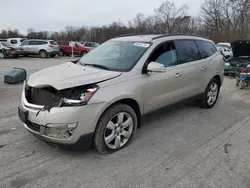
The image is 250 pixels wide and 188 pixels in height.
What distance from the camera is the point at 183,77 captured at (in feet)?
13.7

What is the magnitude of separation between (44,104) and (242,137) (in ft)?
10.9

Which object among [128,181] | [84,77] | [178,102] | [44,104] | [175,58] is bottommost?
[128,181]

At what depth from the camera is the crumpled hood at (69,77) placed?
2793 mm

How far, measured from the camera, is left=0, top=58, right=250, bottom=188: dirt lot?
8.43 feet

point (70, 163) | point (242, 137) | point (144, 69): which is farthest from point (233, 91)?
point (70, 163)

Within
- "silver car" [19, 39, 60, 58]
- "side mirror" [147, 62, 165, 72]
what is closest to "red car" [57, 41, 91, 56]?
"silver car" [19, 39, 60, 58]

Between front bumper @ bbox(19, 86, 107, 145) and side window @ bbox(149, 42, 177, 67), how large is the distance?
140 centimetres

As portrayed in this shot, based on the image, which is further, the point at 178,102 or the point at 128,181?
the point at 178,102

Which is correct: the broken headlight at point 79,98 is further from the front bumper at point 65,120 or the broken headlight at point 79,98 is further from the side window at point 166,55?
the side window at point 166,55

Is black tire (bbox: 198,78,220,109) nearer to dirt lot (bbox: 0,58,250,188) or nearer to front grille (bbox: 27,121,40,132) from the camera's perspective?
dirt lot (bbox: 0,58,250,188)

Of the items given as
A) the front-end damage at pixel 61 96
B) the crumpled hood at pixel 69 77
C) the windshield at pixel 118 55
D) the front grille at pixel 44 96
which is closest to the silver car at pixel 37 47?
the windshield at pixel 118 55

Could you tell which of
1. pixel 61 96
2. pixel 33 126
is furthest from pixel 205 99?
pixel 33 126

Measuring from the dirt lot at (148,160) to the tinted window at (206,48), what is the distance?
1644 mm

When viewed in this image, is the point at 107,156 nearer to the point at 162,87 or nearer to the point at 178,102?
the point at 162,87
